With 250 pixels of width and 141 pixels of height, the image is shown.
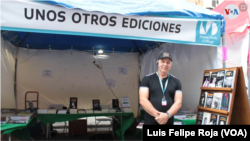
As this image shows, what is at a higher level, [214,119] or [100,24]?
[100,24]

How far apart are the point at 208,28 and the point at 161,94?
56.2 inches

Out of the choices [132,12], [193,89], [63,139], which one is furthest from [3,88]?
[193,89]

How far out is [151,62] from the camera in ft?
16.5

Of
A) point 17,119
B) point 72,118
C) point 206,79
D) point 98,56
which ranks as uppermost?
point 98,56

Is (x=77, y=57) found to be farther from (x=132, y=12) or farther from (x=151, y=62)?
(x=132, y=12)

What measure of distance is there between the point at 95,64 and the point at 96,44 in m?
0.63

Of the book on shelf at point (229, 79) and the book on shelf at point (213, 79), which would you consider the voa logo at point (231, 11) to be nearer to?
the book on shelf at point (213, 79)

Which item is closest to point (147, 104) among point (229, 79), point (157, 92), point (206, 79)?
point (157, 92)

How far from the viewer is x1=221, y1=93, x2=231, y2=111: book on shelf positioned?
248 cm

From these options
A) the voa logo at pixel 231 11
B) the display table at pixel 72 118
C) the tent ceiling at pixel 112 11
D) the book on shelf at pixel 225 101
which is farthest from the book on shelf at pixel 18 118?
the voa logo at pixel 231 11

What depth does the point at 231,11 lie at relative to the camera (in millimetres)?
4758

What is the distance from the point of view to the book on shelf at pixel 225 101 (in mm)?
2480

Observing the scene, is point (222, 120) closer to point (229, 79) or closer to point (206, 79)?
point (229, 79)

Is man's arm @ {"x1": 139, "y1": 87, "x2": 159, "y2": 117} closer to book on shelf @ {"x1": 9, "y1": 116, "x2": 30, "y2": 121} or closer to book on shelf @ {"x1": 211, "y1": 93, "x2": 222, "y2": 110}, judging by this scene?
book on shelf @ {"x1": 211, "y1": 93, "x2": 222, "y2": 110}
